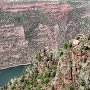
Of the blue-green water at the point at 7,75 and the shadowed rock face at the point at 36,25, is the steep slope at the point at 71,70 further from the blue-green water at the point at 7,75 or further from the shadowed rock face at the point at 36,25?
the shadowed rock face at the point at 36,25

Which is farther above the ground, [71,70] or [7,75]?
[71,70]

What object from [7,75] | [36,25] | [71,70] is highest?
[71,70]

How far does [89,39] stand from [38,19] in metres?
62.7

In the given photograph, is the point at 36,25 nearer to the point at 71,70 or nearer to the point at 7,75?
the point at 7,75

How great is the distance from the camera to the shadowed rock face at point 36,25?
7038 centimetres

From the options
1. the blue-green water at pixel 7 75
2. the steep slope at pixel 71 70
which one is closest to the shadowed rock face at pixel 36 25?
the blue-green water at pixel 7 75

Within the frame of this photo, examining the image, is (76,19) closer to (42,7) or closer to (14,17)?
(42,7)

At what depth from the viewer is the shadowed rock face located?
70375 mm

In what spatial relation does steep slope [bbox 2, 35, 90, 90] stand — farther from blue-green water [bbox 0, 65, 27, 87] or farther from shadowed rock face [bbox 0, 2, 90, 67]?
shadowed rock face [bbox 0, 2, 90, 67]

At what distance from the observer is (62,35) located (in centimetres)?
7744

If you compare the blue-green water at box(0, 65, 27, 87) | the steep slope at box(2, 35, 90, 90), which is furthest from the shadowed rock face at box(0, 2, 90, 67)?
the steep slope at box(2, 35, 90, 90)

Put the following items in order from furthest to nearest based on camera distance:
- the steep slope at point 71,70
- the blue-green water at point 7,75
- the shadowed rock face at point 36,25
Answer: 1. the shadowed rock face at point 36,25
2. the blue-green water at point 7,75
3. the steep slope at point 71,70

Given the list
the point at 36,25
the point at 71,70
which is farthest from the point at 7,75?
the point at 71,70

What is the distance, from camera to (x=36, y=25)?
246 ft
